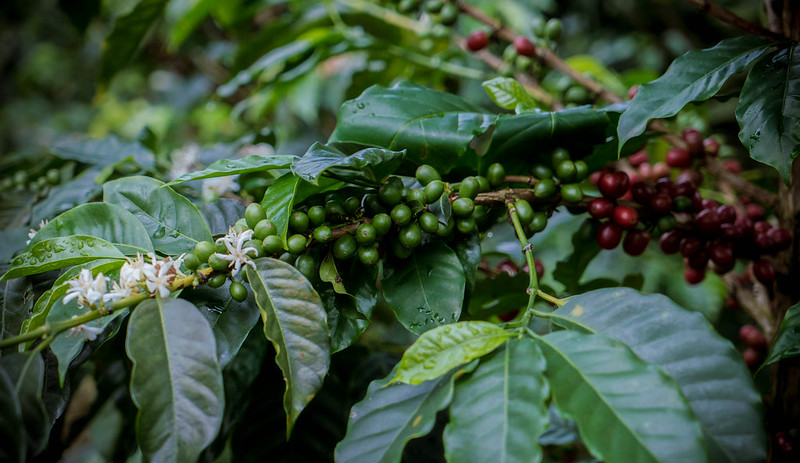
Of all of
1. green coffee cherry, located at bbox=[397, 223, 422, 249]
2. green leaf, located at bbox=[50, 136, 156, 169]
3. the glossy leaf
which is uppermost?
green coffee cherry, located at bbox=[397, 223, 422, 249]

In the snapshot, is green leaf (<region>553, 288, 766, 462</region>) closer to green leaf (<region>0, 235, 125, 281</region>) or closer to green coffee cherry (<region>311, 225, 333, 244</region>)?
green coffee cherry (<region>311, 225, 333, 244</region>)

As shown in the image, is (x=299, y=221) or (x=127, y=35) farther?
A: (x=127, y=35)

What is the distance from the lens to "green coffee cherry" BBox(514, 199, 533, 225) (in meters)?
0.59

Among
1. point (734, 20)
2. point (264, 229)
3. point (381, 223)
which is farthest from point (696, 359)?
point (734, 20)

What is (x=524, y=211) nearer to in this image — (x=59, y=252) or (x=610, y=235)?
(x=610, y=235)

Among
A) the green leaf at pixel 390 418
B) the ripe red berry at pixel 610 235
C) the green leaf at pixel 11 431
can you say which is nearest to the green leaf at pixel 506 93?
the ripe red berry at pixel 610 235

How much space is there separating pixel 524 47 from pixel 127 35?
887 millimetres

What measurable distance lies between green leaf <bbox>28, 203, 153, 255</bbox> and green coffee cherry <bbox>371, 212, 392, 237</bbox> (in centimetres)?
26

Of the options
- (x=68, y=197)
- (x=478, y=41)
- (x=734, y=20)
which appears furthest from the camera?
(x=478, y=41)

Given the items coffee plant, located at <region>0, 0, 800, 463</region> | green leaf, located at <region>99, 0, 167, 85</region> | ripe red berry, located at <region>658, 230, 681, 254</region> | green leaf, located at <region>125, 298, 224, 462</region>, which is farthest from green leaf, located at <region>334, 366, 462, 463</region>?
green leaf, located at <region>99, 0, 167, 85</region>

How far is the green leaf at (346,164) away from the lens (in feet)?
1.59

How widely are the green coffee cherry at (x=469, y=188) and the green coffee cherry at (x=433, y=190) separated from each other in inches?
1.1

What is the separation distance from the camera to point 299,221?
0.54m

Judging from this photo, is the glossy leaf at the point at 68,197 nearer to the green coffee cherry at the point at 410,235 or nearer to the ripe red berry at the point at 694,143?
the green coffee cherry at the point at 410,235
